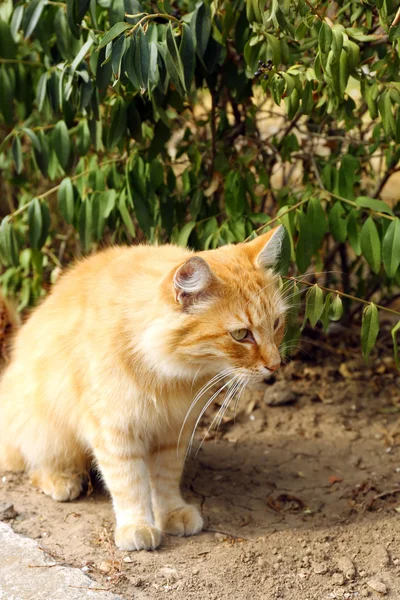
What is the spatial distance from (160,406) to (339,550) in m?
0.90

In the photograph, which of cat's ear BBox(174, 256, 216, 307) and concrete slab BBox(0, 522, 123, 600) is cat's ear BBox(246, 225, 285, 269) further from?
concrete slab BBox(0, 522, 123, 600)

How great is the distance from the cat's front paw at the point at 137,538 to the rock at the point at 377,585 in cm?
81

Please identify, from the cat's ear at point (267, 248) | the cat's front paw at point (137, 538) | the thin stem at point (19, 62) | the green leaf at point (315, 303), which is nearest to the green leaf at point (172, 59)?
the cat's ear at point (267, 248)

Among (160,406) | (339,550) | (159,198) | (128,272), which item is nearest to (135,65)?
(128,272)

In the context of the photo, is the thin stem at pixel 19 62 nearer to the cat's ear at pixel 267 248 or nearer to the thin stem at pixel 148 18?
the thin stem at pixel 148 18

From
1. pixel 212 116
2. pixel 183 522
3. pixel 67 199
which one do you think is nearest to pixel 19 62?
pixel 67 199

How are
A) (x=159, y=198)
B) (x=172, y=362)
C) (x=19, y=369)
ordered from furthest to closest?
(x=159, y=198) → (x=19, y=369) → (x=172, y=362)

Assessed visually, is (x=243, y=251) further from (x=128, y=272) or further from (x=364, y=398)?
(x=364, y=398)

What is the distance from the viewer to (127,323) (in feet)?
9.19

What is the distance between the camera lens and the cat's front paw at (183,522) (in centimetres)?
302

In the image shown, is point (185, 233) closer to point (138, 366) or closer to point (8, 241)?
point (8, 241)

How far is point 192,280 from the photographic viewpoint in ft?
8.38

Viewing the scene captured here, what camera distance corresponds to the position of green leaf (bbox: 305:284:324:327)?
2.68 metres

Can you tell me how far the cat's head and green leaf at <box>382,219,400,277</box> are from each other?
480 millimetres
